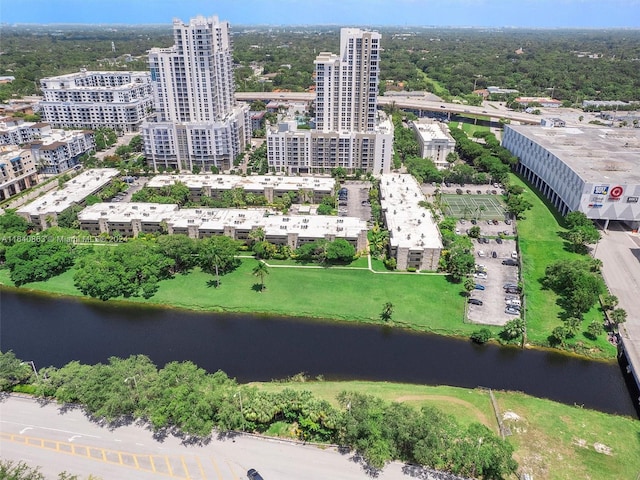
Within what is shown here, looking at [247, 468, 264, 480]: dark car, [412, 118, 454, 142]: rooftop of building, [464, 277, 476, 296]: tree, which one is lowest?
[247, 468, 264, 480]: dark car

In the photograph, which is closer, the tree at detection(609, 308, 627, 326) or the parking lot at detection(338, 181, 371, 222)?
the tree at detection(609, 308, 627, 326)

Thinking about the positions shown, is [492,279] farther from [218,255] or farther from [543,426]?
[218,255]

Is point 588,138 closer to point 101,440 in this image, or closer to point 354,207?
point 354,207

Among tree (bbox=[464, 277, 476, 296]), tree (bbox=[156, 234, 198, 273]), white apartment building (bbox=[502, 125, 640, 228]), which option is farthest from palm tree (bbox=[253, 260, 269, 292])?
white apartment building (bbox=[502, 125, 640, 228])

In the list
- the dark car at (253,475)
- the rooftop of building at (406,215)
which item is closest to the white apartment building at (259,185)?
the rooftop of building at (406,215)

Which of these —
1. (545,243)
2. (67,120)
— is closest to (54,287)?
(545,243)

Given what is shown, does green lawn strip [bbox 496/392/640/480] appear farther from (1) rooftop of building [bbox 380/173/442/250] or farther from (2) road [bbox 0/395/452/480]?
(1) rooftop of building [bbox 380/173/442/250]
